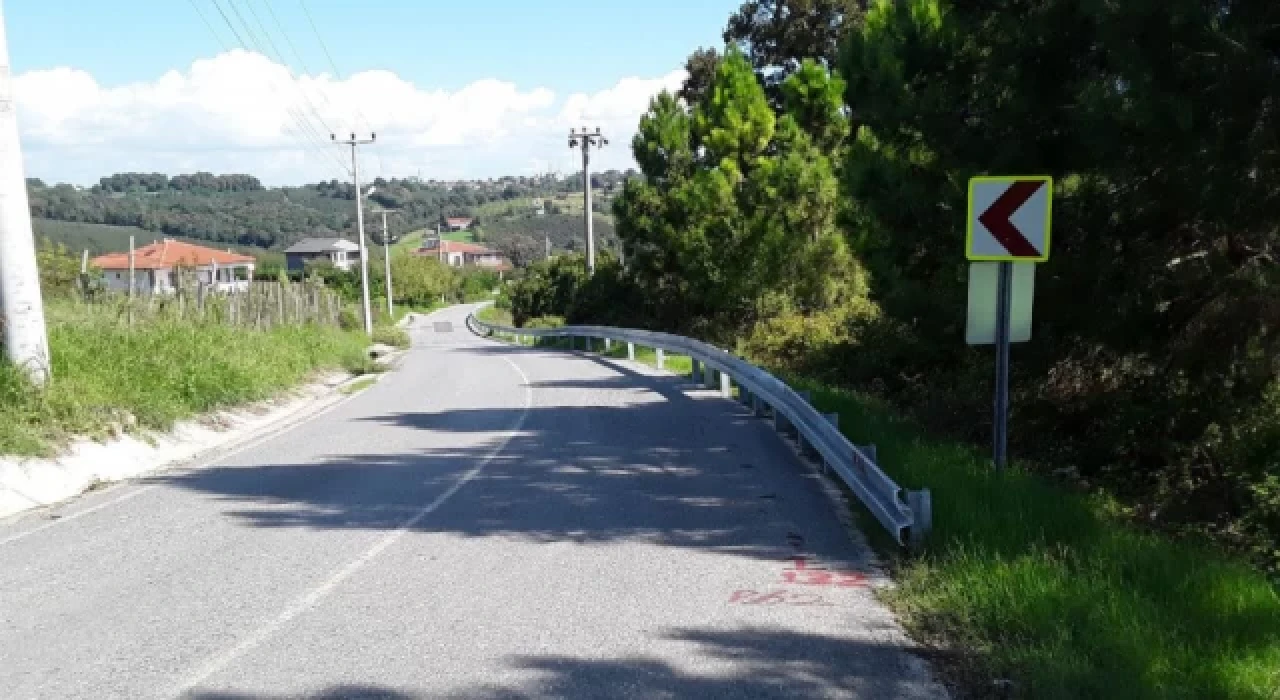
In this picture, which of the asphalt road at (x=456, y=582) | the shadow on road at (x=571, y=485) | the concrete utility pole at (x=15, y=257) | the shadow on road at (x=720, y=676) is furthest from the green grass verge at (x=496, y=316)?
the shadow on road at (x=720, y=676)

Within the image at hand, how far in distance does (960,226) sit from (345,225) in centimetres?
17111

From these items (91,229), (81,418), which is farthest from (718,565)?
(91,229)

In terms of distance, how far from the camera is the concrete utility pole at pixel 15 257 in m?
10.6

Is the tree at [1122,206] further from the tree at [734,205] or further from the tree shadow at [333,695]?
the tree at [734,205]

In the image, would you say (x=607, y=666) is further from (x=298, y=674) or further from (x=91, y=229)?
(x=91, y=229)

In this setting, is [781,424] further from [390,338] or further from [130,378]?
[390,338]

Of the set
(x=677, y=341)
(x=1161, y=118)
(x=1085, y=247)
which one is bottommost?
(x=677, y=341)

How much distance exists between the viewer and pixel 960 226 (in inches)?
378

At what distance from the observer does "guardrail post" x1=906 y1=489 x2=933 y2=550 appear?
6.31 m

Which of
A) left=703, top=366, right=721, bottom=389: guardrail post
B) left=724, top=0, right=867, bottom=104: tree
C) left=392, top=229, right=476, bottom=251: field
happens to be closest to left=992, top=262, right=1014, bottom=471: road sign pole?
left=703, top=366, right=721, bottom=389: guardrail post

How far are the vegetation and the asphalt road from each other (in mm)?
843

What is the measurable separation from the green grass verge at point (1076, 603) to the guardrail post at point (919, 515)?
0.25 ft

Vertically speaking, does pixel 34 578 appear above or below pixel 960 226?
below

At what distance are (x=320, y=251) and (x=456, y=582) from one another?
Answer: 134359 millimetres
